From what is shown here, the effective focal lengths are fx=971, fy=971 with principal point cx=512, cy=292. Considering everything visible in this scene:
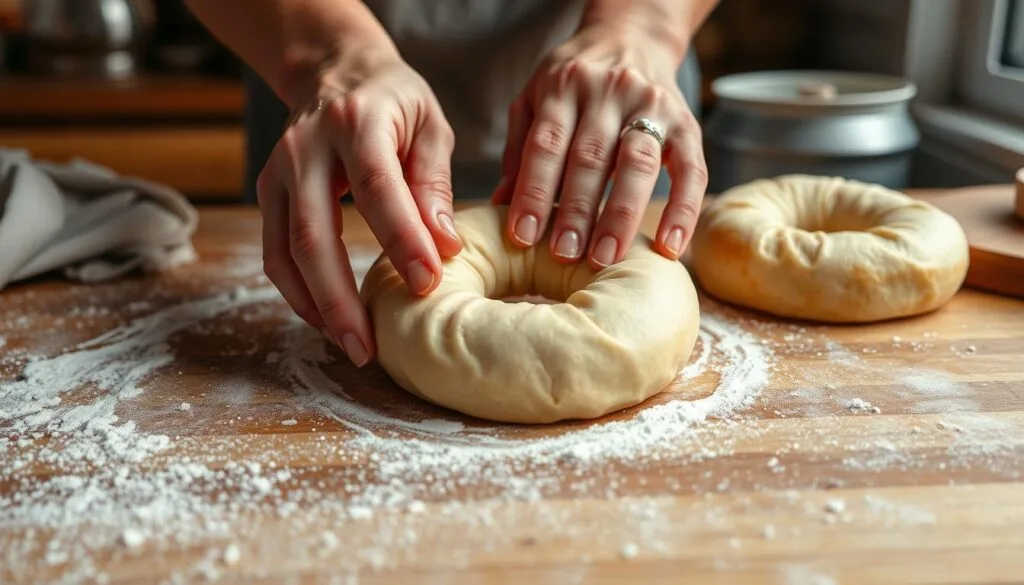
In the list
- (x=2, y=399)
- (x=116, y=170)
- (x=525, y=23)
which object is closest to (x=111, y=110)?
(x=116, y=170)

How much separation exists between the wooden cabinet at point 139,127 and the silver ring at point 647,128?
2.21m

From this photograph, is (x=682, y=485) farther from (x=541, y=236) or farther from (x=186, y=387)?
(x=186, y=387)

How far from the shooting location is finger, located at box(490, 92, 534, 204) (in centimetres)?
151

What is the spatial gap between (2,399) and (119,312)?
12.8 inches

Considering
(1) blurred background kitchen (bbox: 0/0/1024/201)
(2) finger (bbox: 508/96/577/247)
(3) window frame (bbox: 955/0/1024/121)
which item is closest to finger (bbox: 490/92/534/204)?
(2) finger (bbox: 508/96/577/247)

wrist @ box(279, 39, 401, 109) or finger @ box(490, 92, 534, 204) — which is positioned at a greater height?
wrist @ box(279, 39, 401, 109)

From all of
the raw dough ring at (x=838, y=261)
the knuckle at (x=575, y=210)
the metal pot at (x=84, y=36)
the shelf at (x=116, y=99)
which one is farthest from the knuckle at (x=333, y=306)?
the metal pot at (x=84, y=36)

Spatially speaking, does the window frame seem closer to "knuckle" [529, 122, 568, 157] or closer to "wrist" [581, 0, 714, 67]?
"wrist" [581, 0, 714, 67]

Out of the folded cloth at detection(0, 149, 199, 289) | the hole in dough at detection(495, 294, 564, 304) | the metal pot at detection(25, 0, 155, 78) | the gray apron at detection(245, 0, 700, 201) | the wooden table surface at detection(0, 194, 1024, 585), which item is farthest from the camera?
the metal pot at detection(25, 0, 155, 78)

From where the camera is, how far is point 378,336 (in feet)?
4.10

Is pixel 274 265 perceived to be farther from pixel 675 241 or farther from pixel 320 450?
pixel 675 241

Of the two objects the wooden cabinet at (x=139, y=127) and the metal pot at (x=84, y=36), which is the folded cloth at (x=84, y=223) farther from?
the metal pot at (x=84, y=36)

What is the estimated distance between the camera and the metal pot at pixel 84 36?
3238 mm

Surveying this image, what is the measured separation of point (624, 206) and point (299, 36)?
1.93ft
